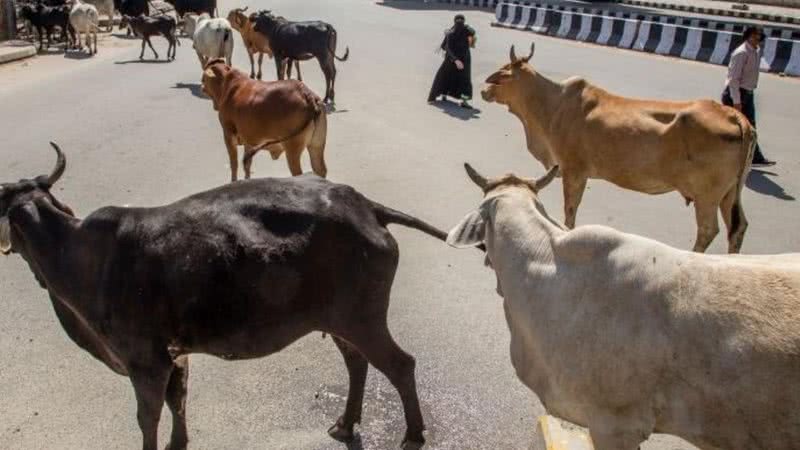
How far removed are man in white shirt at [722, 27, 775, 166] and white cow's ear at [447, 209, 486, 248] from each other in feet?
23.8

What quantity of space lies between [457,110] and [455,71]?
85 cm

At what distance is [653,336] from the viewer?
11.0 feet

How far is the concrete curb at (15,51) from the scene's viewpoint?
17.8 metres

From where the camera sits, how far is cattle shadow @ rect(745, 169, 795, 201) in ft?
30.7

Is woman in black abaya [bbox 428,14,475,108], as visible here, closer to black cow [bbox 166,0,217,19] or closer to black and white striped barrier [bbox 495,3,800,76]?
black and white striped barrier [bbox 495,3,800,76]

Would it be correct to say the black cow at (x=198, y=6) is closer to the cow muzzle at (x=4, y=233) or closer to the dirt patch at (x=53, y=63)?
the dirt patch at (x=53, y=63)

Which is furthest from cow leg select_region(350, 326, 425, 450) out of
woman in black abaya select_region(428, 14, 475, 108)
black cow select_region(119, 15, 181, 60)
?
black cow select_region(119, 15, 181, 60)

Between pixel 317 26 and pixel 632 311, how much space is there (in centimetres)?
1287

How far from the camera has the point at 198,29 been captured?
16750 millimetres

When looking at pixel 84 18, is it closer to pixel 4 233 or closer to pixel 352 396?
pixel 4 233

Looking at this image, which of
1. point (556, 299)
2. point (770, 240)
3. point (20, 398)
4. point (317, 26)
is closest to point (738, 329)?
point (556, 299)

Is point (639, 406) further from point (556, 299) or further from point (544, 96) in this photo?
point (544, 96)

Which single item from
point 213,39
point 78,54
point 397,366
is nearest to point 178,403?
point 397,366

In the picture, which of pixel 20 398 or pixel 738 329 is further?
pixel 20 398
